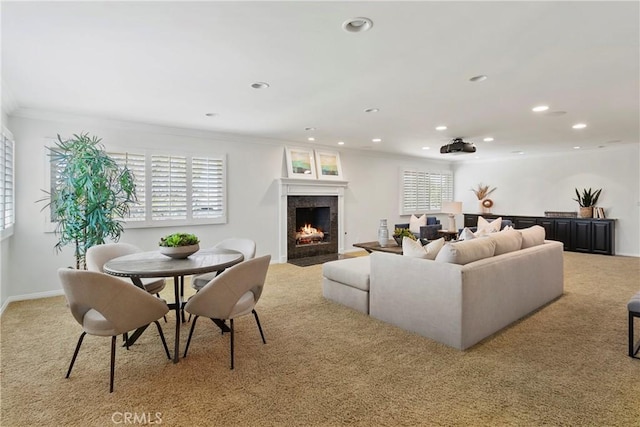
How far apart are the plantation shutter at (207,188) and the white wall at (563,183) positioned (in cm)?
717

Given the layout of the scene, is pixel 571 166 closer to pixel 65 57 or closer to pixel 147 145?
pixel 147 145

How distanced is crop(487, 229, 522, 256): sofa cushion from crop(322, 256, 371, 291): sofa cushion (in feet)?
4.38

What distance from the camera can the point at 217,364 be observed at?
258cm

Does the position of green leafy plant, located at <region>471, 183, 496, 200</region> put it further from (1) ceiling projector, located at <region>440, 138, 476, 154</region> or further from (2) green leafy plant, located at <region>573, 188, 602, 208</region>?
(1) ceiling projector, located at <region>440, 138, 476, 154</region>

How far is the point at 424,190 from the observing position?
9.47m

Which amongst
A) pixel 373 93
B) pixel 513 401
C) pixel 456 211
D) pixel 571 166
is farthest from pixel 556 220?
pixel 513 401

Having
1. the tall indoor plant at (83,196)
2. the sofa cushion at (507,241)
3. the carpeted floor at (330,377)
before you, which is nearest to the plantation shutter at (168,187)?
the tall indoor plant at (83,196)

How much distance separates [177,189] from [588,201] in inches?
339

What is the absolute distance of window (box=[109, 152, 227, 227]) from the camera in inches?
203

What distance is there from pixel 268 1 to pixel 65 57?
75.6 inches

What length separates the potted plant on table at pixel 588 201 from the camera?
7629mm

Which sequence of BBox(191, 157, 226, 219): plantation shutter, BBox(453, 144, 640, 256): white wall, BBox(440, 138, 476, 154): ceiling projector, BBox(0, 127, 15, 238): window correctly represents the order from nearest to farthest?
BBox(0, 127, 15, 238): window
BBox(191, 157, 226, 219): plantation shutter
BBox(440, 138, 476, 154): ceiling projector
BBox(453, 144, 640, 256): white wall

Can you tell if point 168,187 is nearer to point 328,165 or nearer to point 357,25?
point 328,165

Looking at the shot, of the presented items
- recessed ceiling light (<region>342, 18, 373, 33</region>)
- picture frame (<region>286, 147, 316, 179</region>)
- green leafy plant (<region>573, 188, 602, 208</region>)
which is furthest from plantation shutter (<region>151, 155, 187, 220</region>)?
green leafy plant (<region>573, 188, 602, 208</region>)
